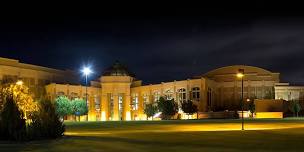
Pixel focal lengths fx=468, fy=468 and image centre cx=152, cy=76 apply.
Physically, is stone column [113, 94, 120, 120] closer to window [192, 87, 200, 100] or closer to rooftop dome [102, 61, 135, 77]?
rooftop dome [102, 61, 135, 77]

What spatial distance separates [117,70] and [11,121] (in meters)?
110

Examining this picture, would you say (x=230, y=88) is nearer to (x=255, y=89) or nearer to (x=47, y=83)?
(x=255, y=89)

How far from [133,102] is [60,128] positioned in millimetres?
104077

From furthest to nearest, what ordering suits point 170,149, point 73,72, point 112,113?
point 73,72, point 112,113, point 170,149

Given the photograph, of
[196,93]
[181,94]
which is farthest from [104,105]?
[196,93]

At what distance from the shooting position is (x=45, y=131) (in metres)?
25.9

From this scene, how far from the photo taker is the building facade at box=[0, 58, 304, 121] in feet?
379

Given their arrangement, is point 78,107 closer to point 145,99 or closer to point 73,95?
point 73,95

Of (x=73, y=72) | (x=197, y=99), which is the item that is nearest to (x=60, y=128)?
(x=197, y=99)

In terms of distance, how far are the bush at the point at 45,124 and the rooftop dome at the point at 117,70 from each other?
10635 centimetres

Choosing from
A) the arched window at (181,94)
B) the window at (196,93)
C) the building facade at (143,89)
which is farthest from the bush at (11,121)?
the arched window at (181,94)

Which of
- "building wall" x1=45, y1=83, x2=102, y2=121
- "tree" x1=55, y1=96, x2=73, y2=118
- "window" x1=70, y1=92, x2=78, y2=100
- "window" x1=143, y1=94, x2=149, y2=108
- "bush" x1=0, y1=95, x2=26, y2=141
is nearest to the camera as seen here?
"bush" x1=0, y1=95, x2=26, y2=141

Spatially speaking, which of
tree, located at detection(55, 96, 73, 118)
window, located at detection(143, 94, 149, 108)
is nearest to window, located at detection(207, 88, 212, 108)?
window, located at detection(143, 94, 149, 108)

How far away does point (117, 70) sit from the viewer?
134750 millimetres
